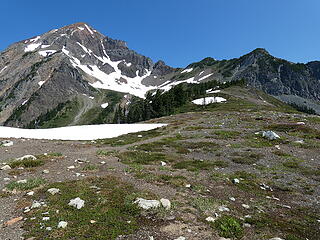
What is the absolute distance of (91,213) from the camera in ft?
30.0

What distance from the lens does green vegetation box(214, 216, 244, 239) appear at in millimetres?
8020

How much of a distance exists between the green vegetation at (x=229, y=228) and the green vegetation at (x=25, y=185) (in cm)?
960

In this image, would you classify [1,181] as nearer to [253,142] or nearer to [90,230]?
[90,230]

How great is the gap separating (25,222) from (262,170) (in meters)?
17.0

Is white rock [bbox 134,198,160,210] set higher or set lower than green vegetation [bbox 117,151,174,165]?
higher

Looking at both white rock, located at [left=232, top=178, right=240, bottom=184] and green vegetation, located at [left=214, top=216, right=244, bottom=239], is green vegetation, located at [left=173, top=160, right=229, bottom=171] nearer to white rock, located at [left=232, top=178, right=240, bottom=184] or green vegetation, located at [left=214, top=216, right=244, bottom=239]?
white rock, located at [left=232, top=178, right=240, bottom=184]

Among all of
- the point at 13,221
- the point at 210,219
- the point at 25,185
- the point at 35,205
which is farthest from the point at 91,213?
the point at 25,185

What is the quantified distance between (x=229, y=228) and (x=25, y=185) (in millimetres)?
10499

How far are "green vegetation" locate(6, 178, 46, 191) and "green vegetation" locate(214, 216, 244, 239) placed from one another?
9602 mm

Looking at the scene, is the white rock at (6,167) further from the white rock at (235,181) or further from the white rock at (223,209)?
the white rock at (235,181)

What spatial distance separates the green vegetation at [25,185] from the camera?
37.7 feet

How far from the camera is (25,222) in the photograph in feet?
27.2

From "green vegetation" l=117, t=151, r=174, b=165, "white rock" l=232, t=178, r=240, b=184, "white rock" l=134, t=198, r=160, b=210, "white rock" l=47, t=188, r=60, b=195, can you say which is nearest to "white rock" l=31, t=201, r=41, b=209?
"white rock" l=47, t=188, r=60, b=195

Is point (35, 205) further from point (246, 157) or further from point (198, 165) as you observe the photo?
point (246, 157)
